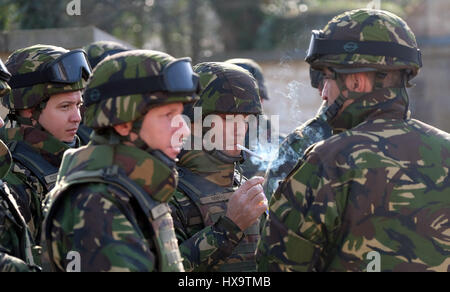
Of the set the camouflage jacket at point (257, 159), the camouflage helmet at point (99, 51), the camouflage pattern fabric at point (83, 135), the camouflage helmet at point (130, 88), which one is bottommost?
the camouflage jacket at point (257, 159)


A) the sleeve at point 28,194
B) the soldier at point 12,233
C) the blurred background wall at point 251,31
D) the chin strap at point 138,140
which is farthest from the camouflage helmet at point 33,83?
the blurred background wall at point 251,31

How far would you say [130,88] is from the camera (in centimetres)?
285

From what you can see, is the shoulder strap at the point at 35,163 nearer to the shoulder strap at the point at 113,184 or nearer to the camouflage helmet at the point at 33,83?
the camouflage helmet at the point at 33,83

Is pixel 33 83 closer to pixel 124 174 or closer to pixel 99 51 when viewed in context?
pixel 99 51

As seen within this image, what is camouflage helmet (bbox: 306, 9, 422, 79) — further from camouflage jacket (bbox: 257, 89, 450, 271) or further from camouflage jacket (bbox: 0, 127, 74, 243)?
camouflage jacket (bbox: 0, 127, 74, 243)

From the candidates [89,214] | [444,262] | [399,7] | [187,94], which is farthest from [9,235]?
[399,7]

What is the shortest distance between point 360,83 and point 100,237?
4.90ft

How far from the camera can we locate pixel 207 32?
56.9 ft

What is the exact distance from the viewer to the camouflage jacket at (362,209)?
3268mm

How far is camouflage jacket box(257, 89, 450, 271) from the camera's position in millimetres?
3268

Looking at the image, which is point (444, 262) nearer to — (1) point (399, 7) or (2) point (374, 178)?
(2) point (374, 178)

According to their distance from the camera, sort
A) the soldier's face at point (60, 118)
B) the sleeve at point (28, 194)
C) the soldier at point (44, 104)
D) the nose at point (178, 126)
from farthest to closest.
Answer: the soldier's face at point (60, 118) → the soldier at point (44, 104) → the sleeve at point (28, 194) → the nose at point (178, 126)

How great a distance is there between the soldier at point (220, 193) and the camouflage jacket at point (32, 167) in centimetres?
80
